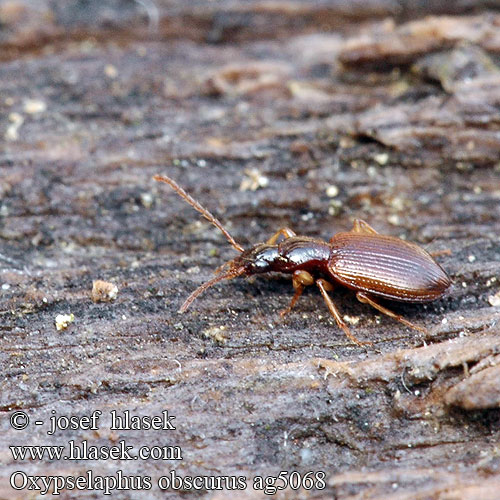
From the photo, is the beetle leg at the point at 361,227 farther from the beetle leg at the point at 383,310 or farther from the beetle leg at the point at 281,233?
the beetle leg at the point at 383,310

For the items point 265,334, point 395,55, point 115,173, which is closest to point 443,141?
point 395,55

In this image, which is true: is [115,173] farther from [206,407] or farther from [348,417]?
[348,417]

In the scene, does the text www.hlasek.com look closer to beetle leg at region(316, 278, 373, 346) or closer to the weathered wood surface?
the weathered wood surface

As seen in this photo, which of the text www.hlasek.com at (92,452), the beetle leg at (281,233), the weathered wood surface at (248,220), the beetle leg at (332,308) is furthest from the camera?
the beetle leg at (281,233)

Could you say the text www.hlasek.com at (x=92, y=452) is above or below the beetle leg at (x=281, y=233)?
below

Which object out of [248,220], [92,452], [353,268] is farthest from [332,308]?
[92,452]

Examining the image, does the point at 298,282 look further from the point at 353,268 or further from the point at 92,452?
the point at 92,452

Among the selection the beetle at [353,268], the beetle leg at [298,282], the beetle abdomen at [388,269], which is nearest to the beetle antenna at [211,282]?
the beetle at [353,268]
